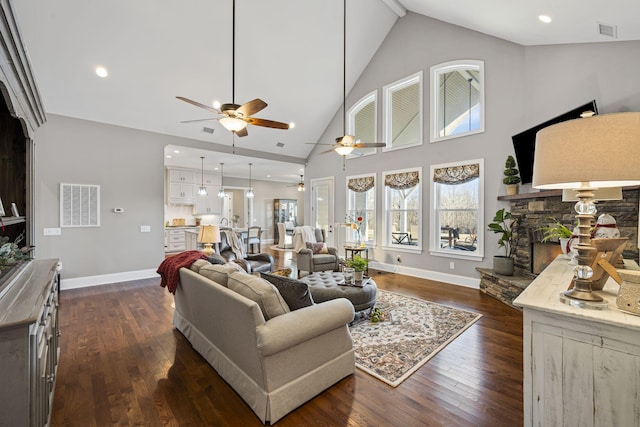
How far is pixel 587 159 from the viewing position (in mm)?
1089

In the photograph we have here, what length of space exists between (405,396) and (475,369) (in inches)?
30.6

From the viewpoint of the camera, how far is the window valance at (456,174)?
488 centimetres

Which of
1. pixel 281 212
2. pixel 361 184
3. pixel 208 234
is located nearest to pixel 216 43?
pixel 208 234

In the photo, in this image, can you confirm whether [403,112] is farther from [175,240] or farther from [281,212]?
[175,240]

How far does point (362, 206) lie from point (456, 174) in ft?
7.74

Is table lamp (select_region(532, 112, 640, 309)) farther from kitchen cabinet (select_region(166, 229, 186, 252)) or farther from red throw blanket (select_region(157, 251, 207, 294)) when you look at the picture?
kitchen cabinet (select_region(166, 229, 186, 252))

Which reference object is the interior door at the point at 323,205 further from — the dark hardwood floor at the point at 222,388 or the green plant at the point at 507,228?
the dark hardwood floor at the point at 222,388

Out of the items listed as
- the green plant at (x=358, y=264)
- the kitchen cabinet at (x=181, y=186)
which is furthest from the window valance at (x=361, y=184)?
Result: the kitchen cabinet at (x=181, y=186)

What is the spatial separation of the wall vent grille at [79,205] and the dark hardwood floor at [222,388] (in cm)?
239

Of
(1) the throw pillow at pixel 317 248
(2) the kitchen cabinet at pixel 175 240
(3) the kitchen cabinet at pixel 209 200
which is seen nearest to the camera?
(1) the throw pillow at pixel 317 248

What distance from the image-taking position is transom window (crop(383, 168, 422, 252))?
572 centimetres

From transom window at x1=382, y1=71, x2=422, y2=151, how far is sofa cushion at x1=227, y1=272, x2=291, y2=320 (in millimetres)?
4771

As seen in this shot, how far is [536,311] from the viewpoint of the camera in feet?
4.04

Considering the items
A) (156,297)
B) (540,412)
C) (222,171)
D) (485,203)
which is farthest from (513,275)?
(222,171)
